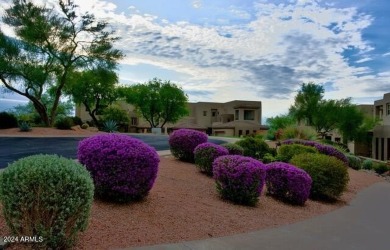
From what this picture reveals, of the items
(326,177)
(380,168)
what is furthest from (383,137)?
(326,177)

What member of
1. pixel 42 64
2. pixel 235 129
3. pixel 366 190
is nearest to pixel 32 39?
pixel 42 64

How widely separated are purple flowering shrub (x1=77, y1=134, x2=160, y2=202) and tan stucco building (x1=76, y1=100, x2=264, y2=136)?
173 ft

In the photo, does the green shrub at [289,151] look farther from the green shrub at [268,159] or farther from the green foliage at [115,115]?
the green foliage at [115,115]

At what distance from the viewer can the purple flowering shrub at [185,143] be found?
42.6 ft

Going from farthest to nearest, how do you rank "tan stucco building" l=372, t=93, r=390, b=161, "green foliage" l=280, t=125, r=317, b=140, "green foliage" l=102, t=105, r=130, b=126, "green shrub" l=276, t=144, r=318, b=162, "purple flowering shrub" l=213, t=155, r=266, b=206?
"green foliage" l=102, t=105, r=130, b=126
"tan stucco building" l=372, t=93, r=390, b=161
"green foliage" l=280, t=125, r=317, b=140
"green shrub" l=276, t=144, r=318, b=162
"purple flowering shrub" l=213, t=155, r=266, b=206

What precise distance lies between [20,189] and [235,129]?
5760 centimetres

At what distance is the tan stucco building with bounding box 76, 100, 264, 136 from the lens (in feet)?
202

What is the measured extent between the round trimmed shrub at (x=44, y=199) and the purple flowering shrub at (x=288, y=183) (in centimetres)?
630

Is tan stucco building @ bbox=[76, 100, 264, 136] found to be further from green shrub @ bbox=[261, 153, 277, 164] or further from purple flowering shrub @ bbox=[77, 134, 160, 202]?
purple flowering shrub @ bbox=[77, 134, 160, 202]

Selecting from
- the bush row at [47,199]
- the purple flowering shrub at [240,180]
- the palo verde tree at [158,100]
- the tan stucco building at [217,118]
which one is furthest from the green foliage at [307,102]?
the bush row at [47,199]

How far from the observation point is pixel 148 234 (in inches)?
225

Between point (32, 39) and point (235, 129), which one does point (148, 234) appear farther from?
point (235, 129)

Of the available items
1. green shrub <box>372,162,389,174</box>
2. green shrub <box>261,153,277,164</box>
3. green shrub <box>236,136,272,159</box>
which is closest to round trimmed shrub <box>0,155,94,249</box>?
green shrub <box>261,153,277,164</box>

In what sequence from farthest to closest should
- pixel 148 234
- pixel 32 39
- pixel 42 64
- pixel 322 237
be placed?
pixel 42 64 → pixel 32 39 → pixel 322 237 → pixel 148 234
